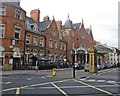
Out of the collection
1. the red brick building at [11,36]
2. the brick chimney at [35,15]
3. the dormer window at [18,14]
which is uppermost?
the brick chimney at [35,15]

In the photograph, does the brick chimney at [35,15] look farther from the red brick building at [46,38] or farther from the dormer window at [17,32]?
the dormer window at [17,32]

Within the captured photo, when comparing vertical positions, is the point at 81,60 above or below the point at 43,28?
below

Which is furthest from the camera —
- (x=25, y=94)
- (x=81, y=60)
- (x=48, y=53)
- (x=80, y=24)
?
(x=80, y=24)

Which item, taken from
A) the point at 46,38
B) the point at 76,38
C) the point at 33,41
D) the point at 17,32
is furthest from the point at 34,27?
the point at 76,38

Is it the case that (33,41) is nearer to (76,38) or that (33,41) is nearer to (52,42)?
(52,42)

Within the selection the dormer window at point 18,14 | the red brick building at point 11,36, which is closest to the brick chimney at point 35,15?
the dormer window at point 18,14

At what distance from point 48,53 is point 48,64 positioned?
7.42 meters

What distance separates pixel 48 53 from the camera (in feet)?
198

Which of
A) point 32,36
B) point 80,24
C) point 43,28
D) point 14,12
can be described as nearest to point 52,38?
point 43,28

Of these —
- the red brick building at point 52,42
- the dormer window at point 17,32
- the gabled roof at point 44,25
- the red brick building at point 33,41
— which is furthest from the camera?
the gabled roof at point 44,25

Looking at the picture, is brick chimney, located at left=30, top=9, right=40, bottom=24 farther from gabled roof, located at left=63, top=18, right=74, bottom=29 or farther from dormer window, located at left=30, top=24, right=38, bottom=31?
gabled roof, located at left=63, top=18, right=74, bottom=29

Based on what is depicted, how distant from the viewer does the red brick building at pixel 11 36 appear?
43594 millimetres

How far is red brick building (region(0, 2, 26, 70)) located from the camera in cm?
4359

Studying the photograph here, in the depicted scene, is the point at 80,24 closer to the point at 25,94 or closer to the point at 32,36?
the point at 32,36
